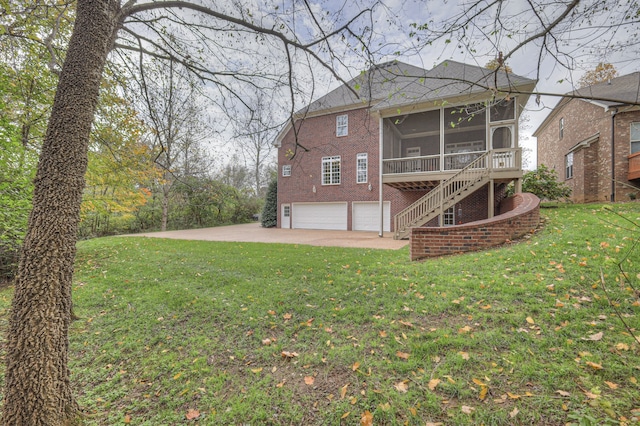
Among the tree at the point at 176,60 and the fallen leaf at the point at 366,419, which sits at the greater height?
the tree at the point at 176,60

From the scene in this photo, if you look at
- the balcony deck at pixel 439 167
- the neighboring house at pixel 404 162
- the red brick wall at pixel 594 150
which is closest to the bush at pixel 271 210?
the neighboring house at pixel 404 162

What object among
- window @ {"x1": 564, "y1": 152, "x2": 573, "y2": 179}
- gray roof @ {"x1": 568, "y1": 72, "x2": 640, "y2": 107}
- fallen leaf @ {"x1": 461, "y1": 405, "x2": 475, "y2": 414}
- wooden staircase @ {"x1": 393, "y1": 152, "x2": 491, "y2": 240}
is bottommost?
fallen leaf @ {"x1": 461, "y1": 405, "x2": 475, "y2": 414}

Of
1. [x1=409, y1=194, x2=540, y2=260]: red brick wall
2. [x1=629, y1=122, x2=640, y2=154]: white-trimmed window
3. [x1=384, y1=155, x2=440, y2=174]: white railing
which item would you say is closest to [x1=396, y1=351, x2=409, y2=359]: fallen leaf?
[x1=409, y1=194, x2=540, y2=260]: red brick wall

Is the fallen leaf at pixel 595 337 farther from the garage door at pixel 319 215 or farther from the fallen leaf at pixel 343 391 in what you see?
the garage door at pixel 319 215

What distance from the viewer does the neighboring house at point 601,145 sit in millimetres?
12141

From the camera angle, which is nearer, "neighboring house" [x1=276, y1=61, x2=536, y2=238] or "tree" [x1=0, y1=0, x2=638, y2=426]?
"tree" [x1=0, y1=0, x2=638, y2=426]

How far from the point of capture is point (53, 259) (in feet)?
6.53

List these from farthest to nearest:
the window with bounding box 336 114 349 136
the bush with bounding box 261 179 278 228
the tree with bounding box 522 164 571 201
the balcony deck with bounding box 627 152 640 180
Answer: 1. the bush with bounding box 261 179 278 228
2. the window with bounding box 336 114 349 136
3. the balcony deck with bounding box 627 152 640 180
4. the tree with bounding box 522 164 571 201

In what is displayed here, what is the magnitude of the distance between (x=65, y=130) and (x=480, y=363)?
12.9 feet

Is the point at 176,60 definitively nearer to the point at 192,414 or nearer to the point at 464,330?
the point at 192,414

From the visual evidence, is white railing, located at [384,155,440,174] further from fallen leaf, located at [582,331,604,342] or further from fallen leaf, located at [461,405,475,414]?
fallen leaf, located at [461,405,475,414]

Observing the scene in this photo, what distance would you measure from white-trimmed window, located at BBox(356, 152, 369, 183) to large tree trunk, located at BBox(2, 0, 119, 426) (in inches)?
542

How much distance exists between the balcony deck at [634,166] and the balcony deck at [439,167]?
696 centimetres

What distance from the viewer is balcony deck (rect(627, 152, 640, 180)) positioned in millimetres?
11523
